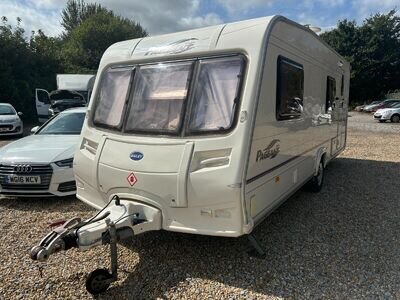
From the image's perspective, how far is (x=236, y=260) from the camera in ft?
11.9

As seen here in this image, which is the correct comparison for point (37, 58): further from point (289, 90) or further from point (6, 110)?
point (289, 90)

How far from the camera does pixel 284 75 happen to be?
380 cm

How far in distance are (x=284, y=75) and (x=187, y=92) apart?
1140mm

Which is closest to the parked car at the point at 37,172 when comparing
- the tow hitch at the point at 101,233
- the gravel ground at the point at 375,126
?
the tow hitch at the point at 101,233

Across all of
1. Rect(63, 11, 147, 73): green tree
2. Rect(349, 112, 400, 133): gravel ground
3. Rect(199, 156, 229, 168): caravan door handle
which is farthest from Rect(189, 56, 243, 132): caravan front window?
Rect(63, 11, 147, 73): green tree

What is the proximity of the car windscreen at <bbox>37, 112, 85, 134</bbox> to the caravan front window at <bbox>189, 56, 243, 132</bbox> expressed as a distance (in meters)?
4.10

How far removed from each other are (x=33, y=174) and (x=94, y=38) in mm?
33123

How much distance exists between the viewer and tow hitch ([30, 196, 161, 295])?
2.86 m

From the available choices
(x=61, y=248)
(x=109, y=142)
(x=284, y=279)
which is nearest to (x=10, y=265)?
(x=61, y=248)

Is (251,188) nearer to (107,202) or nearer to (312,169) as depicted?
(107,202)

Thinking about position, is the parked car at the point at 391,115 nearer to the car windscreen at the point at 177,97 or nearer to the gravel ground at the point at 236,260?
the gravel ground at the point at 236,260

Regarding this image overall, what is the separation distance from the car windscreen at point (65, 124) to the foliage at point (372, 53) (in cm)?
3471

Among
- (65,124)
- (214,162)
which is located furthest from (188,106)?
(65,124)

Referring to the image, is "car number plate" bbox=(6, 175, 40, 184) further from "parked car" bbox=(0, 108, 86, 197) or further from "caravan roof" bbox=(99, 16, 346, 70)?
"caravan roof" bbox=(99, 16, 346, 70)
